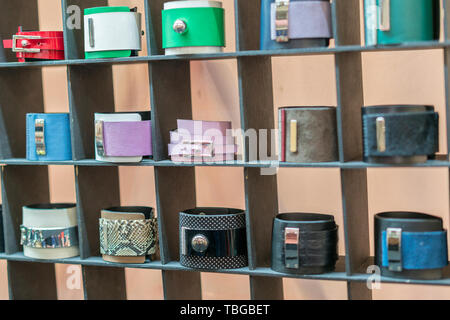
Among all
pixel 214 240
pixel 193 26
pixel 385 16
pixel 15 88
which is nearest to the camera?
pixel 385 16

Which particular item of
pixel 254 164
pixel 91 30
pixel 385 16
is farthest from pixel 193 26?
pixel 385 16

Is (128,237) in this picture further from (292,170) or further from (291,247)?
(292,170)

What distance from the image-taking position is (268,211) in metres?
2.94

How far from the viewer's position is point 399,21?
250cm

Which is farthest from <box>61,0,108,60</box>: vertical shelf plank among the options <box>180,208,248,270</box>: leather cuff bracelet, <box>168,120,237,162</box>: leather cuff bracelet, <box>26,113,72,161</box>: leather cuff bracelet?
<box>180,208,248,270</box>: leather cuff bracelet

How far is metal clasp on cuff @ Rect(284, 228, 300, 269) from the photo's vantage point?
106 inches

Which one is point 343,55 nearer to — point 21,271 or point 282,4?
point 282,4

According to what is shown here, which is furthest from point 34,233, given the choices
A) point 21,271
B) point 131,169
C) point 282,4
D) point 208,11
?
point 282,4

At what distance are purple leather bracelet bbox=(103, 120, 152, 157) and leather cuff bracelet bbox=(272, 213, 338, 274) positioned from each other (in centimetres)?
65

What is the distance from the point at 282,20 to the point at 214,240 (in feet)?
3.05

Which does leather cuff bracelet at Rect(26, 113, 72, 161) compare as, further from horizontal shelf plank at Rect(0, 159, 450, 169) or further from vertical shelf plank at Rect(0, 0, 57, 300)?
vertical shelf plank at Rect(0, 0, 57, 300)

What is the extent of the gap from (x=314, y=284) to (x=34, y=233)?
1345mm

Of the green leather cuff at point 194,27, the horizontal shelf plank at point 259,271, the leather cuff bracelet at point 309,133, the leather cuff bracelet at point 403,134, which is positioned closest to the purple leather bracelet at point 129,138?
the green leather cuff at point 194,27

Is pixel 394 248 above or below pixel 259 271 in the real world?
above
